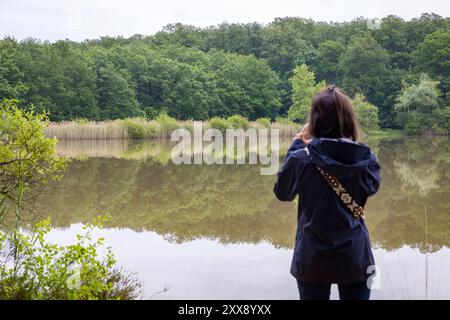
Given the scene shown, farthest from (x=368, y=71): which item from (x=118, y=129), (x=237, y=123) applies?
(x=118, y=129)

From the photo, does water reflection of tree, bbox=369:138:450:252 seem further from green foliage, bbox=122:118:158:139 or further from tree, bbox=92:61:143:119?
tree, bbox=92:61:143:119

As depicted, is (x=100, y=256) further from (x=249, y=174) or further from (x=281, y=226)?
(x=249, y=174)

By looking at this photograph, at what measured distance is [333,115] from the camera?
7.82ft

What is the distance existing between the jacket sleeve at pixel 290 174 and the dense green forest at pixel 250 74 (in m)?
31.0

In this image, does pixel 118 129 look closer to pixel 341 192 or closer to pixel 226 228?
pixel 226 228

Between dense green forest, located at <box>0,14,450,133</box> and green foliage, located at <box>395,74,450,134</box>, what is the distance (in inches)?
2.7

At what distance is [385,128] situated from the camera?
43.9m

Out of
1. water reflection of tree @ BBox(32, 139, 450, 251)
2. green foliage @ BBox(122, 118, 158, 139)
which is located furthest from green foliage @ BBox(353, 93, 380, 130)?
water reflection of tree @ BBox(32, 139, 450, 251)

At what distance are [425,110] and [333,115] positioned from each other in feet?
125

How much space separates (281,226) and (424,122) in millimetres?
32933

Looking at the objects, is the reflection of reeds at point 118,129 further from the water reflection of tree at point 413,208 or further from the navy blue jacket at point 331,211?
the navy blue jacket at point 331,211

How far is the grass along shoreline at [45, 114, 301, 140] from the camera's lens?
25281mm

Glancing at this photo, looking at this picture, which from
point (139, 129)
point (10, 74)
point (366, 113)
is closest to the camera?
point (139, 129)

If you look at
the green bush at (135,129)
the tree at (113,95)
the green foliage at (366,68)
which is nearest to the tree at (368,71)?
the green foliage at (366,68)
